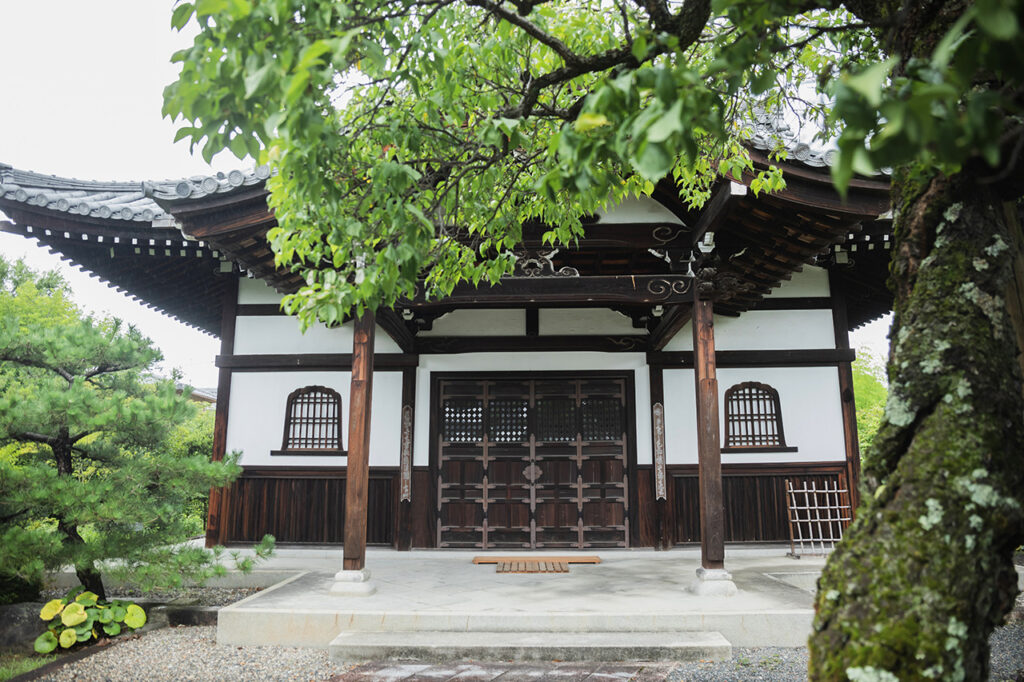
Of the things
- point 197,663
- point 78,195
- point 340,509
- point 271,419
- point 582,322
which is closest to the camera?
point 197,663

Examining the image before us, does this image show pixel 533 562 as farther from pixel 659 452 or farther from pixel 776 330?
pixel 776 330

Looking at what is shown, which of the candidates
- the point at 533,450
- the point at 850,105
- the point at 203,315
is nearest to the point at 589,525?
the point at 533,450

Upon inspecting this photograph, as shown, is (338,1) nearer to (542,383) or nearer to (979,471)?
(979,471)

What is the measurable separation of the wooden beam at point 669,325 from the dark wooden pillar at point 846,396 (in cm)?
219

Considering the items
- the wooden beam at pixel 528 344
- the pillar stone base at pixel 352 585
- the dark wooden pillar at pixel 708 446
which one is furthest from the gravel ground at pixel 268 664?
→ the wooden beam at pixel 528 344

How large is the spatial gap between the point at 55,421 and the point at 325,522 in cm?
376

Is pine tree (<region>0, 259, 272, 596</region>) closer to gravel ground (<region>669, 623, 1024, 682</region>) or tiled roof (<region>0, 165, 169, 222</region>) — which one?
tiled roof (<region>0, 165, 169, 222</region>)

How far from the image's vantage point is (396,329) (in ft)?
26.0

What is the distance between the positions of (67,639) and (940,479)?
247 inches

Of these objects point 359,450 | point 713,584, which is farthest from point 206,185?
point 713,584

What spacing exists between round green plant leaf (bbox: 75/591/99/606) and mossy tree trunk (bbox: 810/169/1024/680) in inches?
238

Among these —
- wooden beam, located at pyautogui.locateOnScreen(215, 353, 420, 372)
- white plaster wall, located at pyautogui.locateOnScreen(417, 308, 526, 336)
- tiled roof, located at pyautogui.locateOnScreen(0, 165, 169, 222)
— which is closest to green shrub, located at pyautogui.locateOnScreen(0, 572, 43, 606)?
wooden beam, located at pyautogui.locateOnScreen(215, 353, 420, 372)

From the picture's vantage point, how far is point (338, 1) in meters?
2.29

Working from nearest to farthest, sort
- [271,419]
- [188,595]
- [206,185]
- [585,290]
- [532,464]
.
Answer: [206,185], [585,290], [188,595], [271,419], [532,464]
